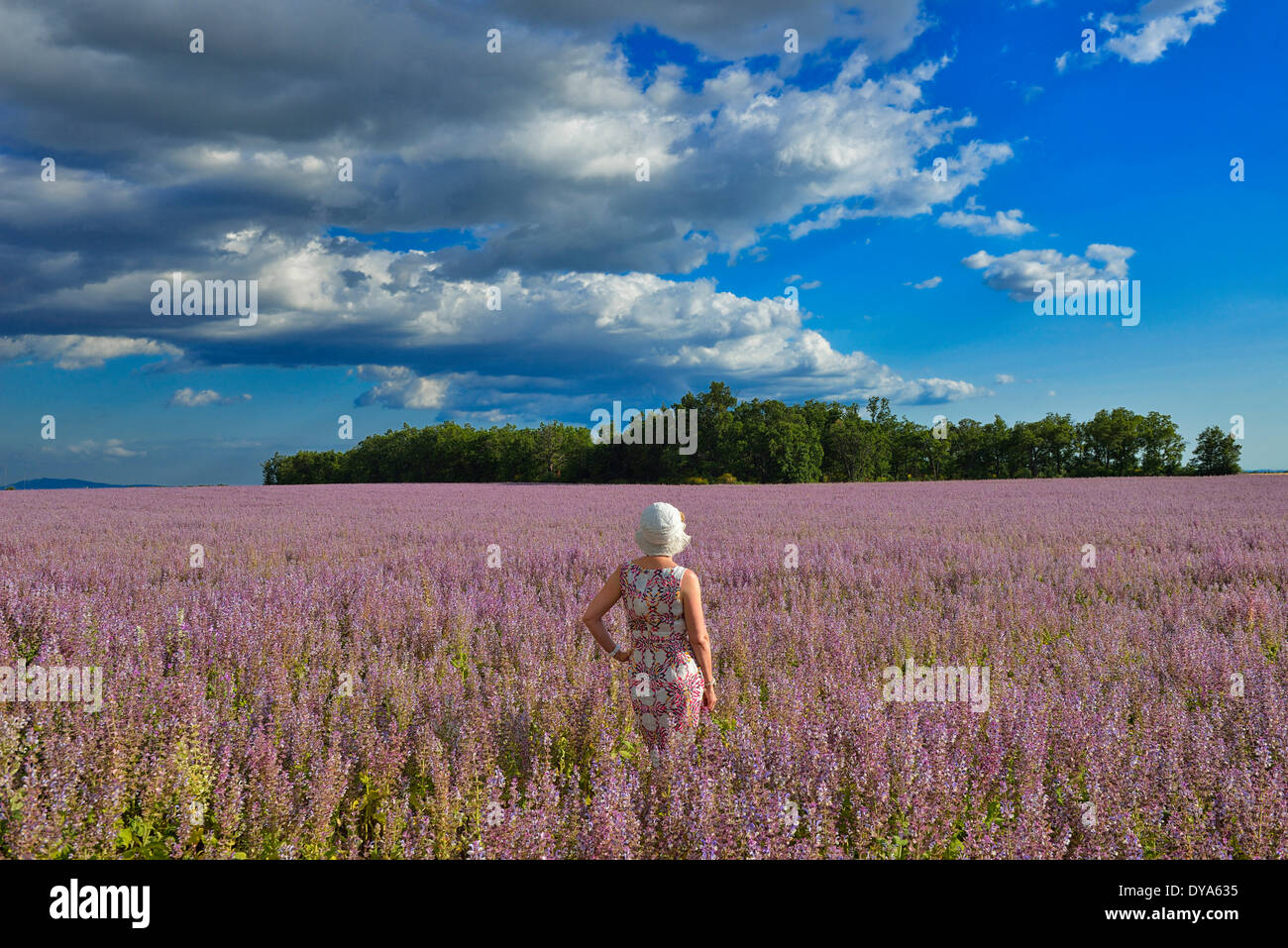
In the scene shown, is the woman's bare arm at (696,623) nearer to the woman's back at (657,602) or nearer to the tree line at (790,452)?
the woman's back at (657,602)

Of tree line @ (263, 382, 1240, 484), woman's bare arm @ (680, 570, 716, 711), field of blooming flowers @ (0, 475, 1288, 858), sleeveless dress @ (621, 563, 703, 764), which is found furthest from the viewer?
tree line @ (263, 382, 1240, 484)

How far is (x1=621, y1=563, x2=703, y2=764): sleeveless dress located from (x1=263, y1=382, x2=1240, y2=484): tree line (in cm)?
5297

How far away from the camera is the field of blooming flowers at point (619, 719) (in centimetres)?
228

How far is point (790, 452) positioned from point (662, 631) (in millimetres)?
57156

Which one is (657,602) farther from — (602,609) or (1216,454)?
(1216,454)

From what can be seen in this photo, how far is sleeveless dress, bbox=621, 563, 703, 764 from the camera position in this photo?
2.99 metres

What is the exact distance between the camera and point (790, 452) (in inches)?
2309

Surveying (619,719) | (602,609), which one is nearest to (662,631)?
(602,609)

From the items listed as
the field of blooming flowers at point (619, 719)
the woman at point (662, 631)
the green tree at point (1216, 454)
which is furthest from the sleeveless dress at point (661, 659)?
the green tree at point (1216, 454)

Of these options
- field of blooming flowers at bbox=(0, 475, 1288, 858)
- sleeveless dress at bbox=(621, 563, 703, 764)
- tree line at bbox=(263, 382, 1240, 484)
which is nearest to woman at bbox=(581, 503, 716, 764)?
sleeveless dress at bbox=(621, 563, 703, 764)

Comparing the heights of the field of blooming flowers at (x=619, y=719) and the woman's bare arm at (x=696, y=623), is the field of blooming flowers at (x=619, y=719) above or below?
below

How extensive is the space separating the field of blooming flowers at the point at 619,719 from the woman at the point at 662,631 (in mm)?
187

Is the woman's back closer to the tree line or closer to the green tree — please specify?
the tree line
